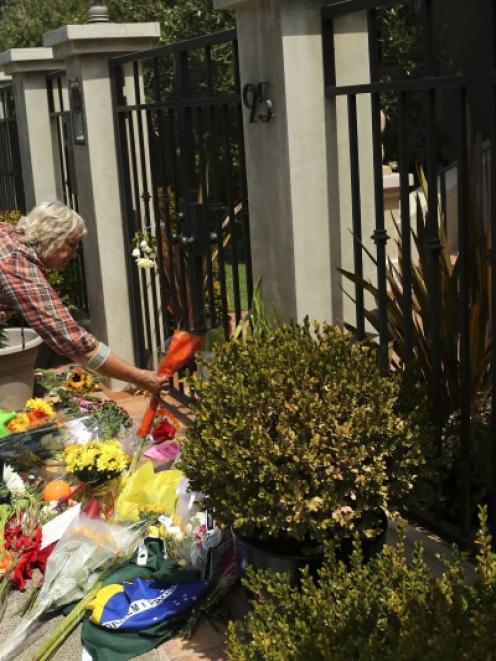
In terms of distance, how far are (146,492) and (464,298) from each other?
1.69 meters

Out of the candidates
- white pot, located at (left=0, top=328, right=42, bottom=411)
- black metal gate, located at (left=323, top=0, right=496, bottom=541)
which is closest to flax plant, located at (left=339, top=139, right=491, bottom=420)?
black metal gate, located at (left=323, top=0, right=496, bottom=541)

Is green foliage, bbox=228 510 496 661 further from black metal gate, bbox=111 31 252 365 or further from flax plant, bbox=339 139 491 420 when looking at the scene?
black metal gate, bbox=111 31 252 365

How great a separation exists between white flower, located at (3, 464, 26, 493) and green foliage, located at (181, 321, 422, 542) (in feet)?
4.70

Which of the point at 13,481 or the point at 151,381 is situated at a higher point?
the point at 151,381

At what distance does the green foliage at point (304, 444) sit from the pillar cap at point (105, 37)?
343cm

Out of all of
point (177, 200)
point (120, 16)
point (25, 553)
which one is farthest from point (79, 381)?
point (120, 16)

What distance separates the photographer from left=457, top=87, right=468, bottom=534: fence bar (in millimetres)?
3252

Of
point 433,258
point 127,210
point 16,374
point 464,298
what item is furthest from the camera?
point 127,210

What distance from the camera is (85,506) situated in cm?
415

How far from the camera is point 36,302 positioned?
176 inches

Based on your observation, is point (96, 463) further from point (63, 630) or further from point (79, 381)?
point (79, 381)

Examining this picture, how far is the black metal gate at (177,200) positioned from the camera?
194 inches

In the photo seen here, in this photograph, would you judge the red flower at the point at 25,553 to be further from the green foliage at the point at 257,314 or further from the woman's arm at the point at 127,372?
the green foliage at the point at 257,314

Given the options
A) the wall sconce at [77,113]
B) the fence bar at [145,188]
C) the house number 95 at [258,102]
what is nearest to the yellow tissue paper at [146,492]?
the house number 95 at [258,102]
